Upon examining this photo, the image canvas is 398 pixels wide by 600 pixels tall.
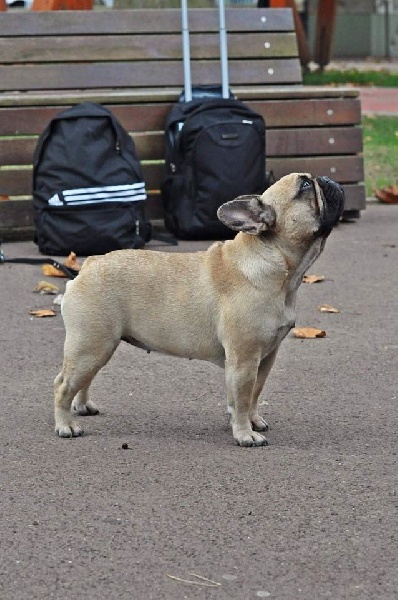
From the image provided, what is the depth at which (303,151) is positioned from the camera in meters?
9.58

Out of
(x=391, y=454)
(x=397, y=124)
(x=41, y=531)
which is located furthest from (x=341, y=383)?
(x=397, y=124)

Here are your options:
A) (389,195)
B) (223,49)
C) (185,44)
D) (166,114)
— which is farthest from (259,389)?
(389,195)

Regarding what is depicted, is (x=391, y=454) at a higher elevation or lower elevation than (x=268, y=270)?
lower

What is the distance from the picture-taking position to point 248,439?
4.57m

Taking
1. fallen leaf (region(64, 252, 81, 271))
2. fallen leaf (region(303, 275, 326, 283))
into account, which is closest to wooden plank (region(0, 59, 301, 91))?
fallen leaf (region(64, 252, 81, 271))

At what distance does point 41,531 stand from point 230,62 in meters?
7.02

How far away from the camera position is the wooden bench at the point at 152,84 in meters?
8.96

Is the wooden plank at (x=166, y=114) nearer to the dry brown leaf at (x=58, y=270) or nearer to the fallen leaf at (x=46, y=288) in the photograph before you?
the dry brown leaf at (x=58, y=270)

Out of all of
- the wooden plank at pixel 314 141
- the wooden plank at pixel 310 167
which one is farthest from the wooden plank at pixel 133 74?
the wooden plank at pixel 310 167

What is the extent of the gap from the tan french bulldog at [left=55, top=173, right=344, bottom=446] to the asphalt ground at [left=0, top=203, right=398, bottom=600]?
23 centimetres

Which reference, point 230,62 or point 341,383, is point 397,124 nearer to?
point 230,62

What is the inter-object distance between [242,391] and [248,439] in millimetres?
176

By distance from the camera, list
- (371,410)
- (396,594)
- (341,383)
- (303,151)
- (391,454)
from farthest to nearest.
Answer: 1. (303,151)
2. (341,383)
3. (371,410)
4. (391,454)
5. (396,594)

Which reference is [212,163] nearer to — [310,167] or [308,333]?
[310,167]
